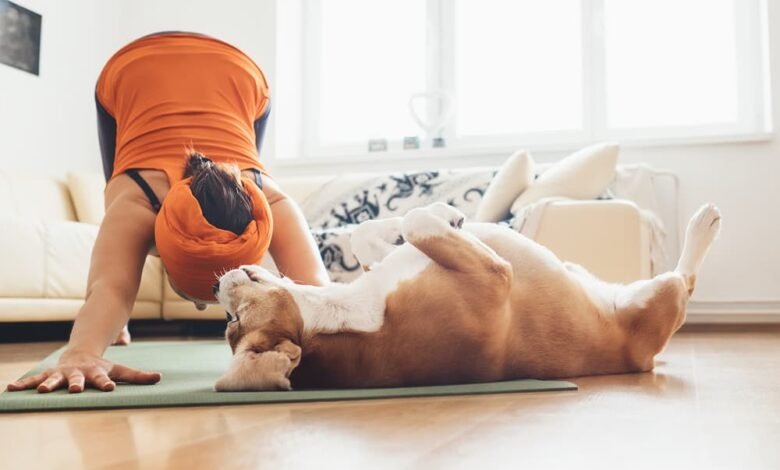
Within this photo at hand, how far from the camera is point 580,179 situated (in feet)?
10.8

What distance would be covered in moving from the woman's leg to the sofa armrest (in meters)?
1.36

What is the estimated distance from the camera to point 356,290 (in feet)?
4.63

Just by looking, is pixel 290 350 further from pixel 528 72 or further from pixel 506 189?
pixel 528 72

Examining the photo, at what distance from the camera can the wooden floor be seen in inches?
32.7

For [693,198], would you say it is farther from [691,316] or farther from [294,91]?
[294,91]

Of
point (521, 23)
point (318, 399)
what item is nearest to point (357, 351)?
point (318, 399)

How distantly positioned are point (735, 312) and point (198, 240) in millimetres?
3447

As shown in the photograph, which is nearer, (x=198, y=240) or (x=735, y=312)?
(x=198, y=240)

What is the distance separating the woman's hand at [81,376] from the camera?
1.42 meters

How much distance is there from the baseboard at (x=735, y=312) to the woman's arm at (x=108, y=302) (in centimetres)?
333

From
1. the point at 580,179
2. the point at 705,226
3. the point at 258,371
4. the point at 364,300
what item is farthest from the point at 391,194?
the point at 258,371

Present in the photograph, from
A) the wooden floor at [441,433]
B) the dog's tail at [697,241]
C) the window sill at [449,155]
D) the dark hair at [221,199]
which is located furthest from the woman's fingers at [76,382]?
the window sill at [449,155]

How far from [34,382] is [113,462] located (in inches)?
29.3

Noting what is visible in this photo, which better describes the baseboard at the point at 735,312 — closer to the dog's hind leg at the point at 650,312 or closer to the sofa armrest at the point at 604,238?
the sofa armrest at the point at 604,238
